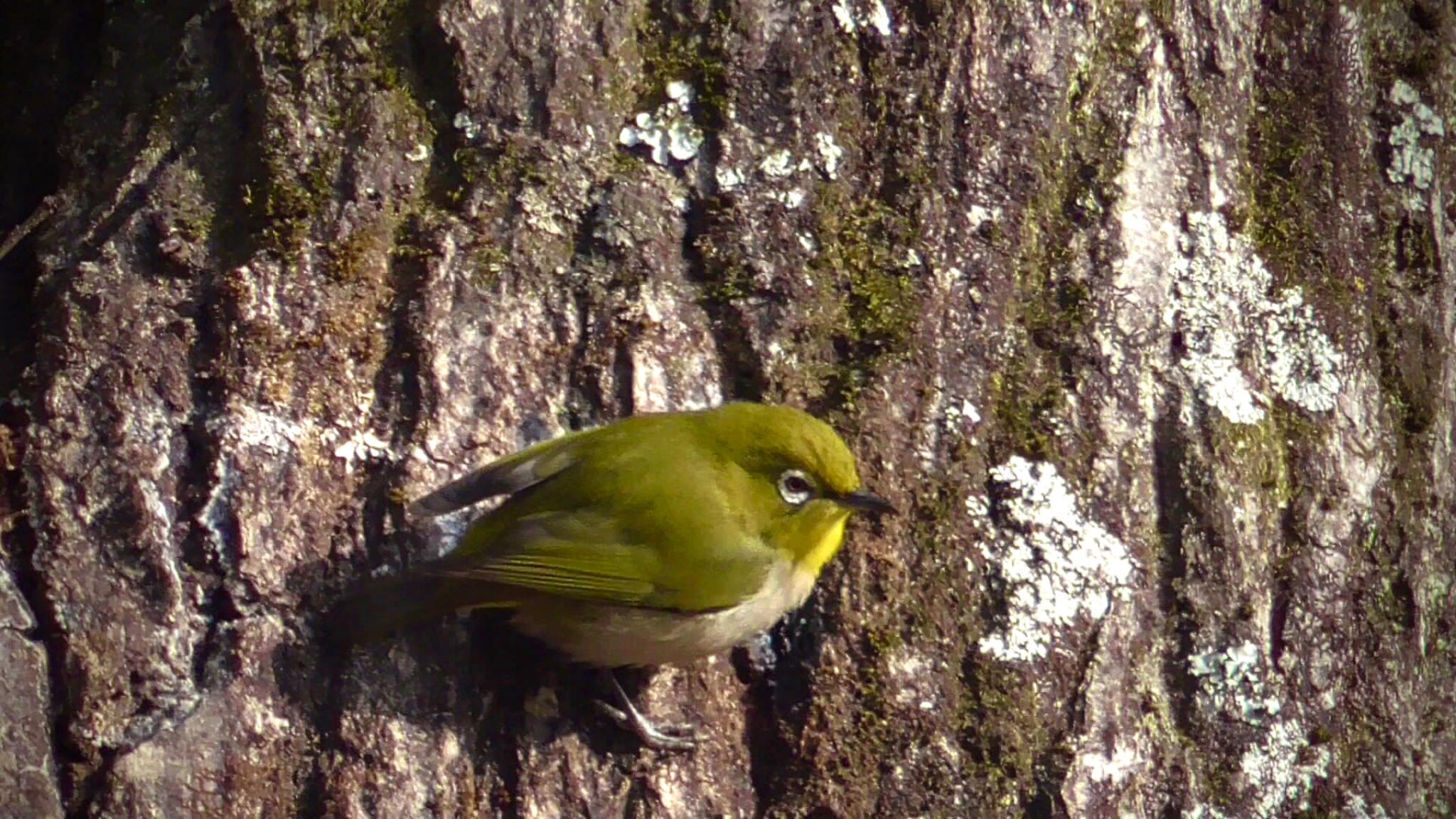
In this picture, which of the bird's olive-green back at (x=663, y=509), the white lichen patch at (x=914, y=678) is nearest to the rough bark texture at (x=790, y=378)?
the white lichen patch at (x=914, y=678)

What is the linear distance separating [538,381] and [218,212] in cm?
89

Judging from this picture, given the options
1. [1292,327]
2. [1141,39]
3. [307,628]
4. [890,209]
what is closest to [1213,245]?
[1292,327]

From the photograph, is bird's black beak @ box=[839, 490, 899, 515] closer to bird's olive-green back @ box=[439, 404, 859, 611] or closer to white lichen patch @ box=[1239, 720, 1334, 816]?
bird's olive-green back @ box=[439, 404, 859, 611]

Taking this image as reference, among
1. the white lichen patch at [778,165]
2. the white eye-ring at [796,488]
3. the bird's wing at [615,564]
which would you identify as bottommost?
the bird's wing at [615,564]

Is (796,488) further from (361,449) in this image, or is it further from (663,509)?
(361,449)

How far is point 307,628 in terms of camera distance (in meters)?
3.00

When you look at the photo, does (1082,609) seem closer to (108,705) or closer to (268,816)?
(268,816)

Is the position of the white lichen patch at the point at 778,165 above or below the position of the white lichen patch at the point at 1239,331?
above

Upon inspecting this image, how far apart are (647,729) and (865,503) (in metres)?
0.69

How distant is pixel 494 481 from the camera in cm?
309

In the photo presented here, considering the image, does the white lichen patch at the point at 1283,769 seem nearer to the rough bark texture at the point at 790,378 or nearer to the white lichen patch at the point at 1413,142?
the rough bark texture at the point at 790,378

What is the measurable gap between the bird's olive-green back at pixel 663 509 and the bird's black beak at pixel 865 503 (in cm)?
2

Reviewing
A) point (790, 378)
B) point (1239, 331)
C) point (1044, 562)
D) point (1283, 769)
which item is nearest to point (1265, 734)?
point (1283, 769)

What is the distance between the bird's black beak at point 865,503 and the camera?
10.3ft
